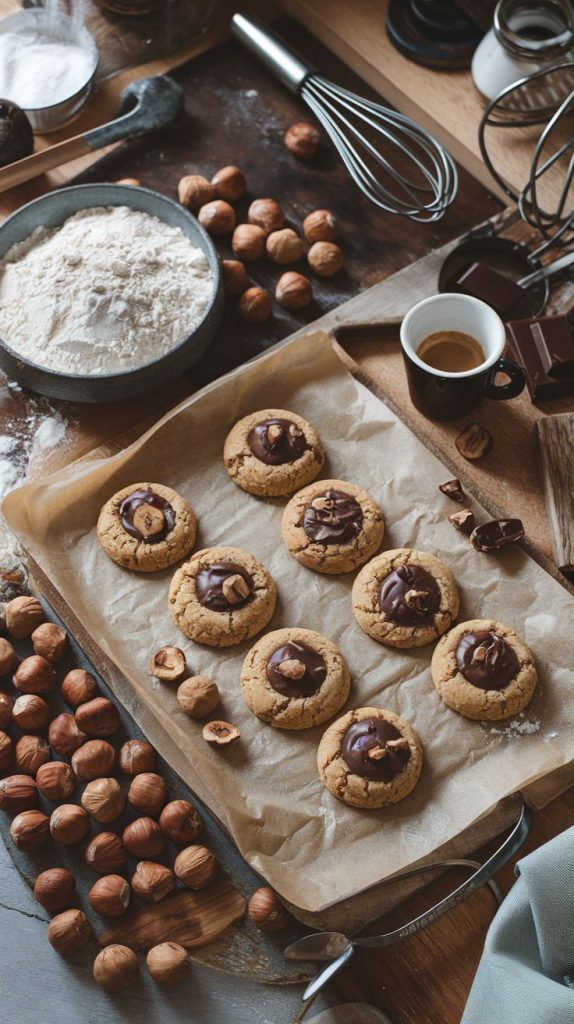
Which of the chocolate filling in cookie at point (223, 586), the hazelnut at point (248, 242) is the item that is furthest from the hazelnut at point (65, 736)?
the hazelnut at point (248, 242)

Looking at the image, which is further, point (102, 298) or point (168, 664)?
point (102, 298)

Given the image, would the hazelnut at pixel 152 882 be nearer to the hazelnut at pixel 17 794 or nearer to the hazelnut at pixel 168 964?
the hazelnut at pixel 168 964

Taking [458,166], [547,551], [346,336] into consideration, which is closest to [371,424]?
[346,336]

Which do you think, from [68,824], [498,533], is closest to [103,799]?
[68,824]

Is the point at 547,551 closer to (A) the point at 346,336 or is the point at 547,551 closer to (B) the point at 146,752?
(A) the point at 346,336

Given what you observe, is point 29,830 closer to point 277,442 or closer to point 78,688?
point 78,688

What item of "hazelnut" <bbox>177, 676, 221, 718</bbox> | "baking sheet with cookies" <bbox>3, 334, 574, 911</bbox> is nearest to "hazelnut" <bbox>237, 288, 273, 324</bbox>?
"baking sheet with cookies" <bbox>3, 334, 574, 911</bbox>
